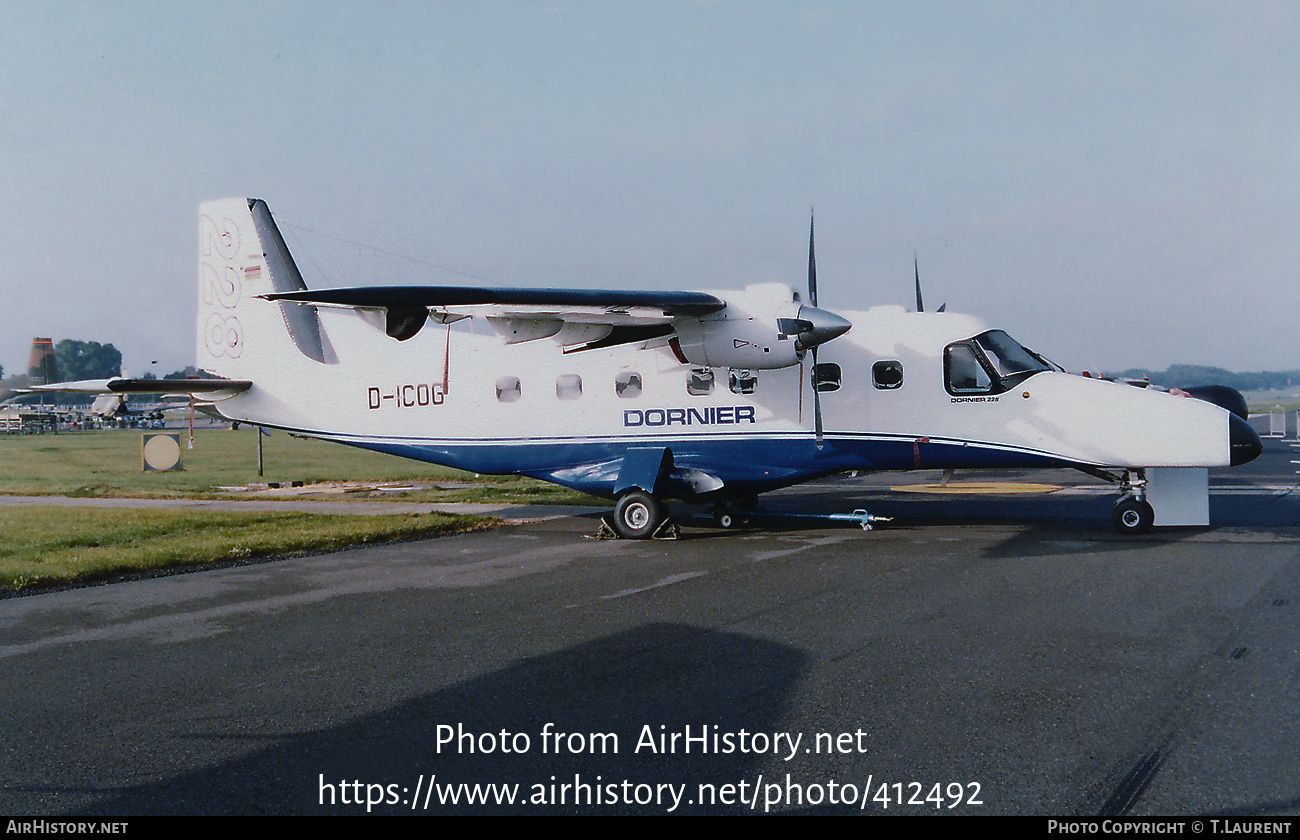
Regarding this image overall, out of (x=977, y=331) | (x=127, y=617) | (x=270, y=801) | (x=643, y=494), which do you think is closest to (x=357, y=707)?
(x=270, y=801)

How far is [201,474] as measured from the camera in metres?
26.8

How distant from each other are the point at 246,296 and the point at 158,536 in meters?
5.00

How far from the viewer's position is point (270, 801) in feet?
13.0

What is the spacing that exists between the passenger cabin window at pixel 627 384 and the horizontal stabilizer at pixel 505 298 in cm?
206

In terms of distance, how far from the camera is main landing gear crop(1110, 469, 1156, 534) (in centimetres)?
1191

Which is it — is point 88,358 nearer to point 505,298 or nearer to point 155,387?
point 155,387

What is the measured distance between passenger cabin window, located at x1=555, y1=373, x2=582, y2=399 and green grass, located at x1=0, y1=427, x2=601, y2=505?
4.78 metres

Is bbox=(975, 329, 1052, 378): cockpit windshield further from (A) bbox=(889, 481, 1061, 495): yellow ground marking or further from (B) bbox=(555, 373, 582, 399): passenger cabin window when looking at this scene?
(A) bbox=(889, 481, 1061, 495): yellow ground marking

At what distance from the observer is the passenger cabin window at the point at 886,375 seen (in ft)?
42.5

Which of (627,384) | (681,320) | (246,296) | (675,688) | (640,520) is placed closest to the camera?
(675,688)

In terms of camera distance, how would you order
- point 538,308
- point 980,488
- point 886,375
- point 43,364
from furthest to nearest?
point 43,364, point 980,488, point 886,375, point 538,308

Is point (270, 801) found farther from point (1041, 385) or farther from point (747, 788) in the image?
point (1041, 385)

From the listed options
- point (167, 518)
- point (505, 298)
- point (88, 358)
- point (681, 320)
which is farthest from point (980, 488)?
point (88, 358)

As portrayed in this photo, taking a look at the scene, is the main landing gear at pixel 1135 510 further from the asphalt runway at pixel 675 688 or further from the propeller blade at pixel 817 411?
the propeller blade at pixel 817 411
